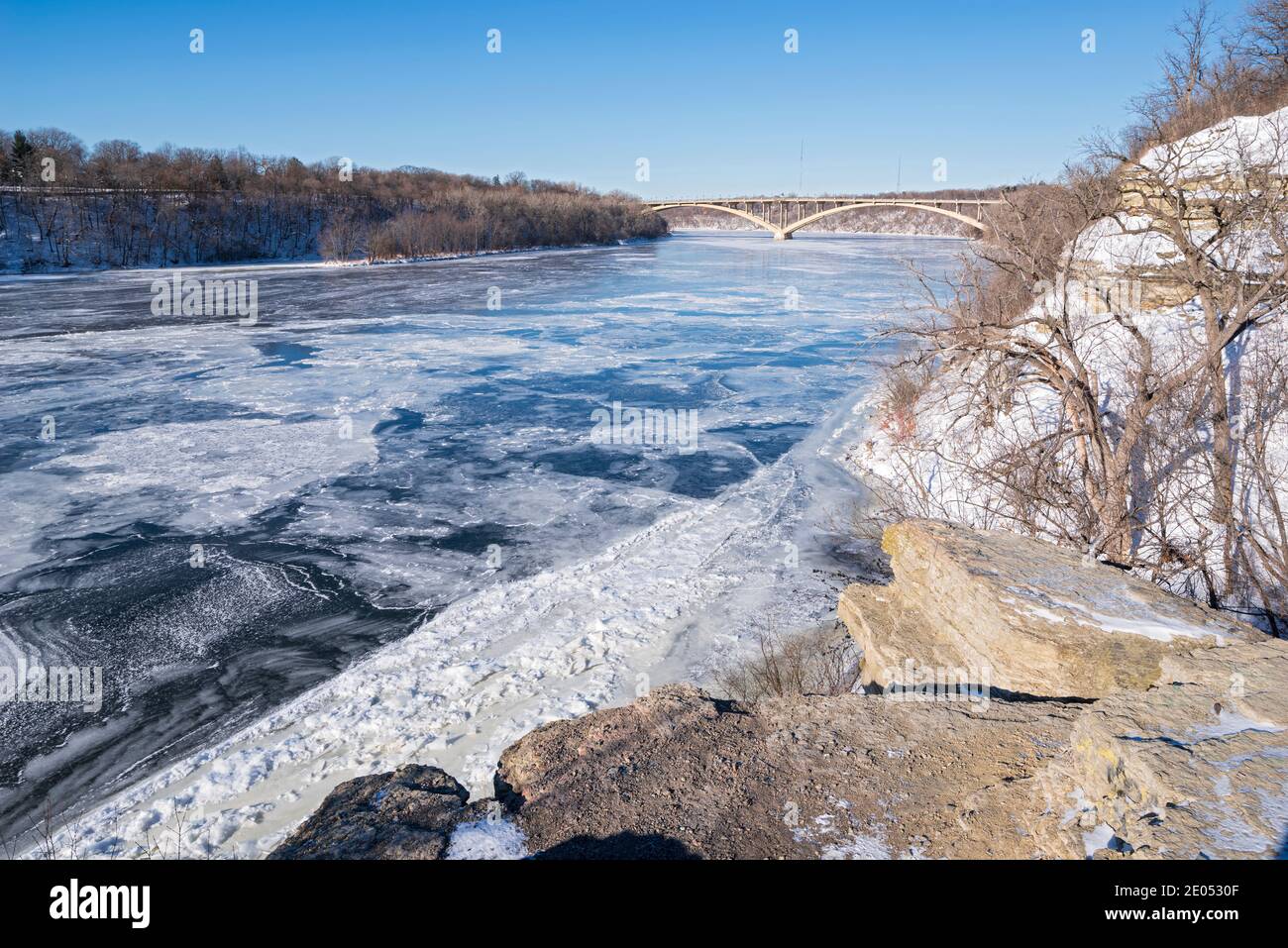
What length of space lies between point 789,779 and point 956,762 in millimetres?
809

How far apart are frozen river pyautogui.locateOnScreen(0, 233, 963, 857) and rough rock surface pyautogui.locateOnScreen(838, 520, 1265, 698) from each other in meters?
1.69

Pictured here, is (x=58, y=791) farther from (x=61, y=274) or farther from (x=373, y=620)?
(x=61, y=274)

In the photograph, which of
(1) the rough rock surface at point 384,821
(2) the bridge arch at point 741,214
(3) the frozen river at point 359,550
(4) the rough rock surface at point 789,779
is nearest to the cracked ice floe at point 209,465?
(3) the frozen river at point 359,550

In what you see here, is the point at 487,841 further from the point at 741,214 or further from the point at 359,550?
the point at 741,214

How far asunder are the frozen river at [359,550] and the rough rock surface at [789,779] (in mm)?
1354

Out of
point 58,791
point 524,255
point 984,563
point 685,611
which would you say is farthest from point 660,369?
point 524,255

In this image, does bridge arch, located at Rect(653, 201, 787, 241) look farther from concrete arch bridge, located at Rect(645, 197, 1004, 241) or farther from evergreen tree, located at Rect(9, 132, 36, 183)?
evergreen tree, located at Rect(9, 132, 36, 183)

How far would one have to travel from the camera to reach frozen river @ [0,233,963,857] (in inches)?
210

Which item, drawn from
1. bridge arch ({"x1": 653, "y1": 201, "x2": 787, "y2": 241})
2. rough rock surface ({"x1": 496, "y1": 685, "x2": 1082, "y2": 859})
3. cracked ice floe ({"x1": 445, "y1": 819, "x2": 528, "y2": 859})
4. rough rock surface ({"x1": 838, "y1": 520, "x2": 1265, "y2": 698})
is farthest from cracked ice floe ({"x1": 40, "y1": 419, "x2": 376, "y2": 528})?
bridge arch ({"x1": 653, "y1": 201, "x2": 787, "y2": 241})

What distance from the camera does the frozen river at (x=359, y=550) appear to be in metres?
5.34

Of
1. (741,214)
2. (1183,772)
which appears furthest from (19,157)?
(1183,772)
